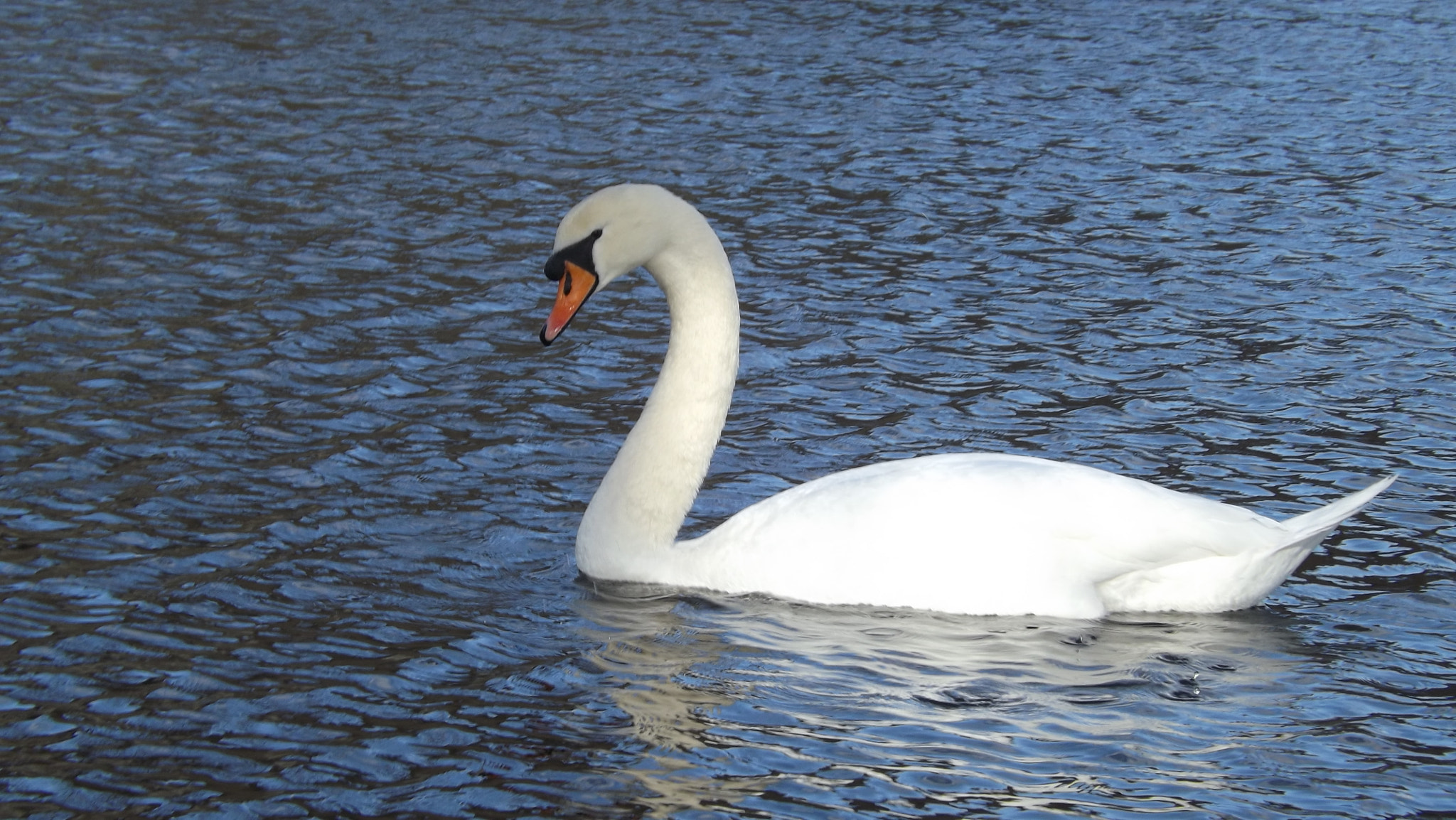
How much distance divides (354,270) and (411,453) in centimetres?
319

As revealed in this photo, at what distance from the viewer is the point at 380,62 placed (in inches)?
677

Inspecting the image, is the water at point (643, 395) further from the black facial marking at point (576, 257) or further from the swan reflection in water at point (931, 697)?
the black facial marking at point (576, 257)

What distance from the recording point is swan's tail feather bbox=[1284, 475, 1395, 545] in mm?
5812

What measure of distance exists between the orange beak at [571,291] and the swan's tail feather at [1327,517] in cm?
259

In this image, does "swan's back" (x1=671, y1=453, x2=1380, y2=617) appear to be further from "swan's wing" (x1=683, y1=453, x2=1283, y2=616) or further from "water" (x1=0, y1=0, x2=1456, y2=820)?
"water" (x1=0, y1=0, x2=1456, y2=820)

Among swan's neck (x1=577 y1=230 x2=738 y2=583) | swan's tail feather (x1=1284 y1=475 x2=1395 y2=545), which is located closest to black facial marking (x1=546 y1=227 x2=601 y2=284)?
swan's neck (x1=577 y1=230 x2=738 y2=583)

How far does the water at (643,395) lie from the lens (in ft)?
16.4

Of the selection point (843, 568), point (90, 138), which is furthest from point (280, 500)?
point (90, 138)

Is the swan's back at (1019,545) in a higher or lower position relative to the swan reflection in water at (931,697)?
higher

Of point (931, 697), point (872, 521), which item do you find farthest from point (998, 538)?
point (931, 697)

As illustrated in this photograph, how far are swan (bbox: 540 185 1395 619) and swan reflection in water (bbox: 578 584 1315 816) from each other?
11 cm

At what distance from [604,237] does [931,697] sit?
202 centimetres

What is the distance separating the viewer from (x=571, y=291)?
20.3 ft

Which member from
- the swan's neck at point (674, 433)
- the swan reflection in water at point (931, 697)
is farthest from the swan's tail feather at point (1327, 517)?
the swan's neck at point (674, 433)
